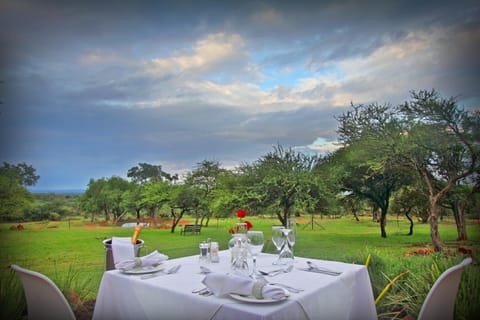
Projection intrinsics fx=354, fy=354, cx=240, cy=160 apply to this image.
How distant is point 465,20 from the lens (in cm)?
411

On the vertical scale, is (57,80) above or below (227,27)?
below

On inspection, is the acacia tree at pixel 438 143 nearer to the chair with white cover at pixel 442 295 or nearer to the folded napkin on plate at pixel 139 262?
the chair with white cover at pixel 442 295

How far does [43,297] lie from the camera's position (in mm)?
1425

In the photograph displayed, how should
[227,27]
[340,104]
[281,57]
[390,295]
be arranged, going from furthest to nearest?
[340,104]
[281,57]
[227,27]
[390,295]

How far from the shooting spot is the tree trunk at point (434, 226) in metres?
→ 4.92

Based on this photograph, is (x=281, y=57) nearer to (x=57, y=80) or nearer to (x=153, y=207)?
(x=57, y=80)

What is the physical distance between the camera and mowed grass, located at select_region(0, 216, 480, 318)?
469 centimetres

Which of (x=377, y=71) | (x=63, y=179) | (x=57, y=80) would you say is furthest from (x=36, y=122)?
(x=377, y=71)

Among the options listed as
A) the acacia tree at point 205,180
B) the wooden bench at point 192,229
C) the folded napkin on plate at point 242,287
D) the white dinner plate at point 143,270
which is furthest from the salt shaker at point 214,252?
the wooden bench at point 192,229

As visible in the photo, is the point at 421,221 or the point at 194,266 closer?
the point at 194,266

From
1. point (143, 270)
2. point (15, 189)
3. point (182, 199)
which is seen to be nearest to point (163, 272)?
point (143, 270)

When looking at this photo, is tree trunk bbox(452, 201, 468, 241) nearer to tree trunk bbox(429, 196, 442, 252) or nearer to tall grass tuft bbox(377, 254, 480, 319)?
tree trunk bbox(429, 196, 442, 252)

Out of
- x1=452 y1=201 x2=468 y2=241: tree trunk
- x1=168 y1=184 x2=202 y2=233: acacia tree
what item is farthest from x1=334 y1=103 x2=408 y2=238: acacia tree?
x1=168 y1=184 x2=202 y2=233: acacia tree

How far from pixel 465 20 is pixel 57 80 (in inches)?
215
